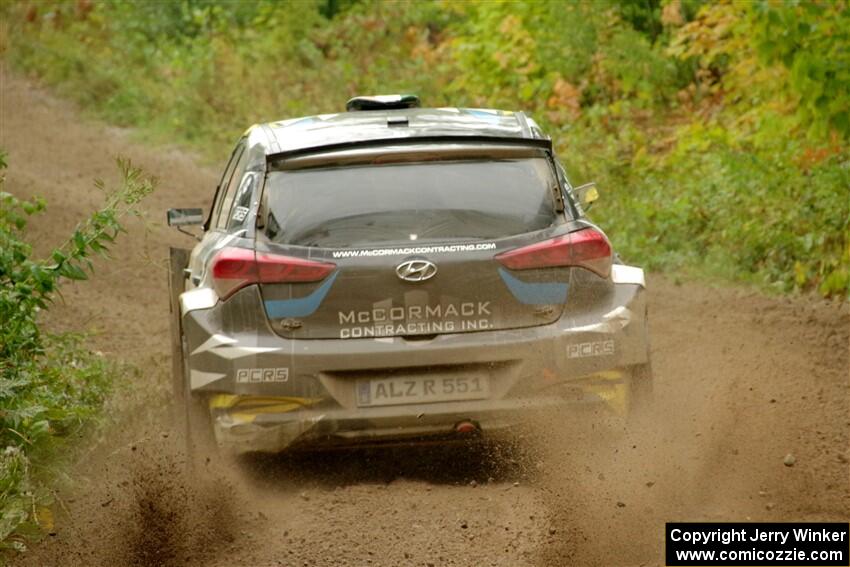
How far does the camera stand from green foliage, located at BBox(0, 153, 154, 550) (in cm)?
608

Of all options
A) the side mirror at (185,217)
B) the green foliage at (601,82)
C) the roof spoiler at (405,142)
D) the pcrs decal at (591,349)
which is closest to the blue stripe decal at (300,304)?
the roof spoiler at (405,142)

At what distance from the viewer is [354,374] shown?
20.1 feet

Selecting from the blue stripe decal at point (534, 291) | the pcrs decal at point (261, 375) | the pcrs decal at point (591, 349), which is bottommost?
the pcrs decal at point (591, 349)

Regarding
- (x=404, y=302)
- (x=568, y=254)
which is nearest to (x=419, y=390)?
(x=404, y=302)

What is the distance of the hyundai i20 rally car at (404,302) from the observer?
613 cm

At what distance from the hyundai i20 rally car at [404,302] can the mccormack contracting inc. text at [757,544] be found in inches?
36.5

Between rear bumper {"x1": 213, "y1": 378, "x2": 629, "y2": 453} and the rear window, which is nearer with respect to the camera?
rear bumper {"x1": 213, "y1": 378, "x2": 629, "y2": 453}

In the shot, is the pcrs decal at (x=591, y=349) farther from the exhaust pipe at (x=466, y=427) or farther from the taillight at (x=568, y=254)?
the exhaust pipe at (x=466, y=427)

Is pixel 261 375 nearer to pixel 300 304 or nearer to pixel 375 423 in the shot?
pixel 300 304

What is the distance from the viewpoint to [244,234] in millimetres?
6395

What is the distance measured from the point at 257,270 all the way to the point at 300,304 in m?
0.24

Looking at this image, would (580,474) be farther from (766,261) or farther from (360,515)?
(766,261)

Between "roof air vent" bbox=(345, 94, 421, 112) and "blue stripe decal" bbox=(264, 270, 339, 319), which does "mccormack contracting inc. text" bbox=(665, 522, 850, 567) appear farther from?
"roof air vent" bbox=(345, 94, 421, 112)

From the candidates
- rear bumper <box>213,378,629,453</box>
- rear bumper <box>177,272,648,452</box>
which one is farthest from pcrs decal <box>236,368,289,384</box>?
rear bumper <box>213,378,629,453</box>
